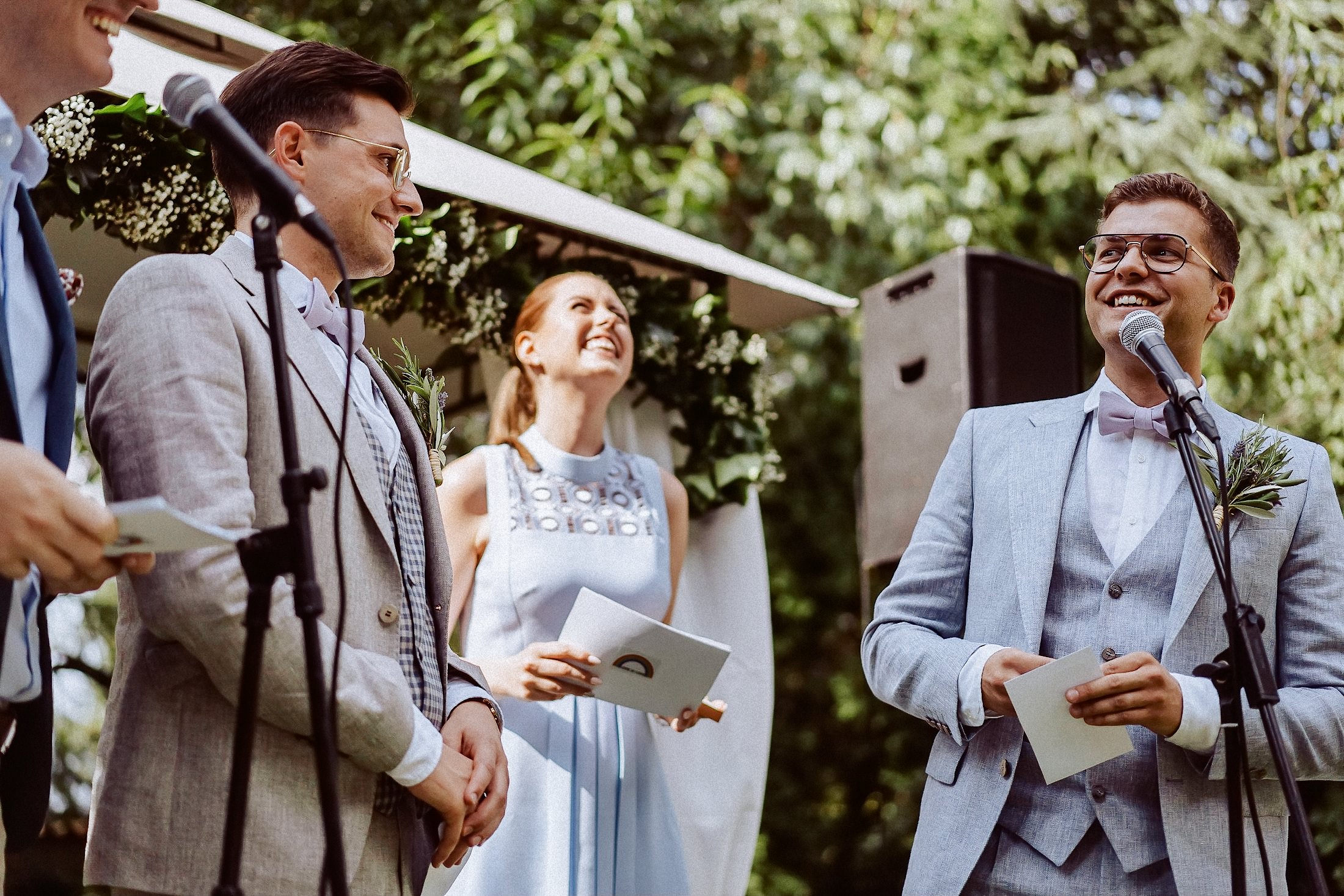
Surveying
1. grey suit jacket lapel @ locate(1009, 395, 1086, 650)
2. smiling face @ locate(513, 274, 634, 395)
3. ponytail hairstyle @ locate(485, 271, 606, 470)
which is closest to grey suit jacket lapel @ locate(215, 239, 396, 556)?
grey suit jacket lapel @ locate(1009, 395, 1086, 650)

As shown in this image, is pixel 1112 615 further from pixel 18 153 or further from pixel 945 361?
pixel 945 361

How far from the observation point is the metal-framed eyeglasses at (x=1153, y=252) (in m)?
2.93

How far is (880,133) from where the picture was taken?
8.14 meters

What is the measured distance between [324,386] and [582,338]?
2.02m

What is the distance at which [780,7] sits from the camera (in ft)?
27.4

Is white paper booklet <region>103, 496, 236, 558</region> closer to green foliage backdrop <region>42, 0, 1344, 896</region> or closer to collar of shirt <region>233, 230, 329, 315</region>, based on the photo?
collar of shirt <region>233, 230, 329, 315</region>

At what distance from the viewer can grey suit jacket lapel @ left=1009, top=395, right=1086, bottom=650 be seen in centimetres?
266

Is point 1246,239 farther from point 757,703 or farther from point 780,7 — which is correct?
point 757,703

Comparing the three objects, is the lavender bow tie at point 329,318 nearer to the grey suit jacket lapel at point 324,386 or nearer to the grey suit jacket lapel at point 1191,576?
the grey suit jacket lapel at point 324,386

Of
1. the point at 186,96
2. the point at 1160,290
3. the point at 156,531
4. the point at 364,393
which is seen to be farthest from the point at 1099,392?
the point at 156,531

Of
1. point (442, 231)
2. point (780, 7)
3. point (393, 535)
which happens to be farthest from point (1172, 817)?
point (780, 7)

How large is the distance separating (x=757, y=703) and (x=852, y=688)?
17.5 ft

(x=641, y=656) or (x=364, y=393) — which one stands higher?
(x=364, y=393)

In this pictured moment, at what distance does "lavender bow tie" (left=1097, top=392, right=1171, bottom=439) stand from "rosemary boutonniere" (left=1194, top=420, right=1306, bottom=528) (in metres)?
0.13
